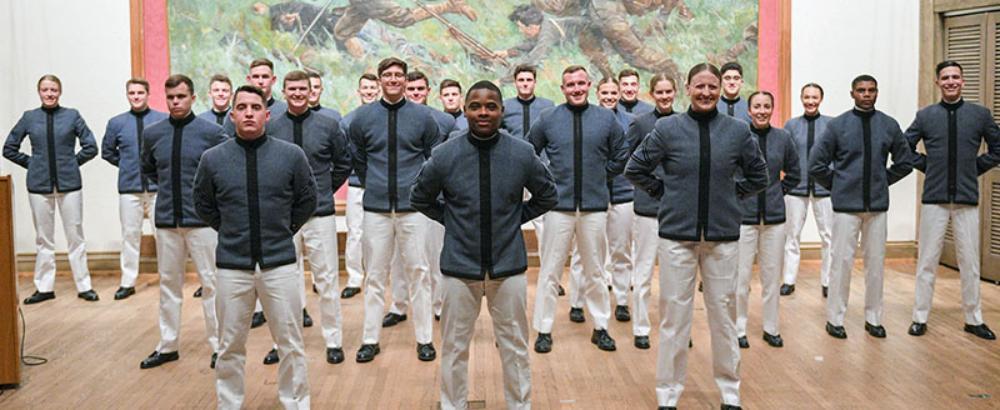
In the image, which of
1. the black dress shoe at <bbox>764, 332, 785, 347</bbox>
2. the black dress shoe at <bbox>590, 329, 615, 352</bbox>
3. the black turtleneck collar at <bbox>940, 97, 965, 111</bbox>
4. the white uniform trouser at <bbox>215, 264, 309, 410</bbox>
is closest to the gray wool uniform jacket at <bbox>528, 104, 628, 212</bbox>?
the black dress shoe at <bbox>590, 329, 615, 352</bbox>

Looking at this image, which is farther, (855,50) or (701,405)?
(855,50)

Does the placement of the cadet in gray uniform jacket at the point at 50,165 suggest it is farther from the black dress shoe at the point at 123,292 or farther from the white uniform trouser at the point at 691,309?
the white uniform trouser at the point at 691,309

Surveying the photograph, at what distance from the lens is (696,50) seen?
1125 centimetres

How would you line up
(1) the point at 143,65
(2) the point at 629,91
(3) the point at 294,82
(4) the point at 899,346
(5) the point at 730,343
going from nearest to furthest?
(5) the point at 730,343 → (3) the point at 294,82 → (4) the point at 899,346 → (2) the point at 629,91 → (1) the point at 143,65

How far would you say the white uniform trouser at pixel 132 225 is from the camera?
31.7ft

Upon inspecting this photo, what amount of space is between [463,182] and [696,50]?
687cm

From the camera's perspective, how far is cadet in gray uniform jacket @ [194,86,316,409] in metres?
5.23

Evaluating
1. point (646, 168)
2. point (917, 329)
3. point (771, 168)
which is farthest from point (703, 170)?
point (917, 329)

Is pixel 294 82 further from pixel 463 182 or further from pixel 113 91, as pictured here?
pixel 113 91

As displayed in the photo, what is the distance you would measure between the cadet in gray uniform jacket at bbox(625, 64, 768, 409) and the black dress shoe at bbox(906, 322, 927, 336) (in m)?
2.63

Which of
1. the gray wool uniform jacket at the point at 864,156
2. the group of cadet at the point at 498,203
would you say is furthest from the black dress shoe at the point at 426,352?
the gray wool uniform jacket at the point at 864,156

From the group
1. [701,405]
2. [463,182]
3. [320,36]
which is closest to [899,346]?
[701,405]

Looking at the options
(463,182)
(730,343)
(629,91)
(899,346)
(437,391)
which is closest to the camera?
(463,182)

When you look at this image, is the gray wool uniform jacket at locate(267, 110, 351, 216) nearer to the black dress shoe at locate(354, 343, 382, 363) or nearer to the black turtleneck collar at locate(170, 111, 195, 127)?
the black turtleneck collar at locate(170, 111, 195, 127)
